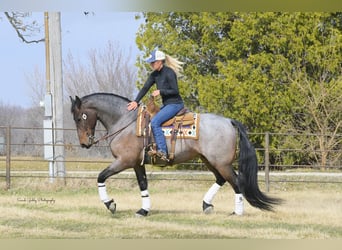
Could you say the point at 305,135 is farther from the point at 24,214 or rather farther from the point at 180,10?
the point at 24,214

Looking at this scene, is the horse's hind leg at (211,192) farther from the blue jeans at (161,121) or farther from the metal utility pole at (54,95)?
the metal utility pole at (54,95)

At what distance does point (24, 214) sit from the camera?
242 inches

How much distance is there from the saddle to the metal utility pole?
1.47 metres

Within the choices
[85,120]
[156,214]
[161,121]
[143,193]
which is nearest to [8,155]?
[85,120]

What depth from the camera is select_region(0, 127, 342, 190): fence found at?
7176 mm

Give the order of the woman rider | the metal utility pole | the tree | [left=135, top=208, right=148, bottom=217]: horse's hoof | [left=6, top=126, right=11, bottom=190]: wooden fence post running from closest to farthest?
1. the woman rider
2. [left=135, top=208, right=148, bottom=217]: horse's hoof
3. the metal utility pole
4. [left=6, top=126, right=11, bottom=190]: wooden fence post
5. the tree

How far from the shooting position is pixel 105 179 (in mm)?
5945

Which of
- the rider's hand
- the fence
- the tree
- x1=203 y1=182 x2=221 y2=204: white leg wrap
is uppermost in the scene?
the tree

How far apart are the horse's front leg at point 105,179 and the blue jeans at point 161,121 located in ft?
1.32

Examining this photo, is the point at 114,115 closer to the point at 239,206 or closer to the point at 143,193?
the point at 143,193

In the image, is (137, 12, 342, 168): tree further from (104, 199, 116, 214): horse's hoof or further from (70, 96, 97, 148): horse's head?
(104, 199, 116, 214): horse's hoof

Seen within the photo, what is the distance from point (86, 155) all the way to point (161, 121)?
1.71m

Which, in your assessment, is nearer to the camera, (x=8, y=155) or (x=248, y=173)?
(x=248, y=173)

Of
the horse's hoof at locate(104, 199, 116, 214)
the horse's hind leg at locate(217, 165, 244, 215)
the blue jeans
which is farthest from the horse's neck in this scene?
the horse's hind leg at locate(217, 165, 244, 215)
